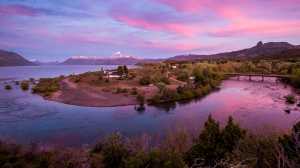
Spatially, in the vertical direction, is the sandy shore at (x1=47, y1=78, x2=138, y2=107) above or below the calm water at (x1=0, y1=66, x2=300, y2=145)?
above

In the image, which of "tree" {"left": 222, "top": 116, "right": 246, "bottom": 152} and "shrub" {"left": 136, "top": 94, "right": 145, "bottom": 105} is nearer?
"tree" {"left": 222, "top": 116, "right": 246, "bottom": 152}

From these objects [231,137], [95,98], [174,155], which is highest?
[174,155]

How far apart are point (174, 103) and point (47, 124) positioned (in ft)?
61.1

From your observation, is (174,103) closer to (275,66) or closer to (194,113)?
(194,113)

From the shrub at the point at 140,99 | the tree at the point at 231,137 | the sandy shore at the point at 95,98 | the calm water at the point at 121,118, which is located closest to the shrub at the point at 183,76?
the calm water at the point at 121,118

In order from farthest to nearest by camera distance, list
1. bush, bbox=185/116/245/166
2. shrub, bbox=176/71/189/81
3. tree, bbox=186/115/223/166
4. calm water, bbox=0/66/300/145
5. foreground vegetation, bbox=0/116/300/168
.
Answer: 1. shrub, bbox=176/71/189/81
2. calm water, bbox=0/66/300/145
3. bush, bbox=185/116/245/166
4. tree, bbox=186/115/223/166
5. foreground vegetation, bbox=0/116/300/168

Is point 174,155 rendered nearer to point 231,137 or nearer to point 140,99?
point 231,137

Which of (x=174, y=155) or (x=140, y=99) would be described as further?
(x=140, y=99)

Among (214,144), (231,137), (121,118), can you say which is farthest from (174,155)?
(121,118)

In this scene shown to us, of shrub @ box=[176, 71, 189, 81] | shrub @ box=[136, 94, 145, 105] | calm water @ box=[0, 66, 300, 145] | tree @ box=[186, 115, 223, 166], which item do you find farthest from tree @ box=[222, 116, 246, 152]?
shrub @ box=[176, 71, 189, 81]

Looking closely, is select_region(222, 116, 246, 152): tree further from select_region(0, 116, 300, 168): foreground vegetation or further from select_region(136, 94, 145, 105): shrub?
select_region(136, 94, 145, 105): shrub

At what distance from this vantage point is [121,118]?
3083 cm

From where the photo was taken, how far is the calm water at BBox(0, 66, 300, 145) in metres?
24.8

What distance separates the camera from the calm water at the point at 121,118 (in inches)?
975
